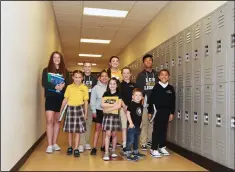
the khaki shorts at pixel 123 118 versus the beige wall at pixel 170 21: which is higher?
the beige wall at pixel 170 21

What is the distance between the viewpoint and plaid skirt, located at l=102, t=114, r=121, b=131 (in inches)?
139

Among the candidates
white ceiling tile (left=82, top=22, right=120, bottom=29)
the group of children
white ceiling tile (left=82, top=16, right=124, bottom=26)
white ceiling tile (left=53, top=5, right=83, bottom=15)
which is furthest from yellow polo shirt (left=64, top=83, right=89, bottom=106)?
white ceiling tile (left=82, top=22, right=120, bottom=29)

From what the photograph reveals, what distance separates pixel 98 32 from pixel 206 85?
4958mm

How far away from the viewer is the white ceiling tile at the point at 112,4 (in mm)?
5383

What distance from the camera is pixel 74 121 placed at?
370cm

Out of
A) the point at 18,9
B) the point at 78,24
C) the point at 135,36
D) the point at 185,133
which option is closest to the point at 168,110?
the point at 185,133

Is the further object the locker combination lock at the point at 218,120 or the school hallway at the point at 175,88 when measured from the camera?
the locker combination lock at the point at 218,120

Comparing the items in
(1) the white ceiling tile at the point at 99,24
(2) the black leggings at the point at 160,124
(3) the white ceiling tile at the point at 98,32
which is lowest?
(2) the black leggings at the point at 160,124

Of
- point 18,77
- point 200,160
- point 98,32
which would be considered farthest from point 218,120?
point 98,32

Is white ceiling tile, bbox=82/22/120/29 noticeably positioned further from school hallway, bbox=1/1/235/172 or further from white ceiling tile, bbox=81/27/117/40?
school hallway, bbox=1/1/235/172

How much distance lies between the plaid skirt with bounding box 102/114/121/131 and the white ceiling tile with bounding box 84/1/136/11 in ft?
8.80

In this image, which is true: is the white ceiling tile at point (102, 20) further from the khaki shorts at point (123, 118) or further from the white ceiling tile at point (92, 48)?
the khaki shorts at point (123, 118)

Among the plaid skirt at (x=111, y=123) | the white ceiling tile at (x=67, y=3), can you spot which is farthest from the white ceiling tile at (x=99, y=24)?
the plaid skirt at (x=111, y=123)

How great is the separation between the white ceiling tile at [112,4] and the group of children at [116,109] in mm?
1806
